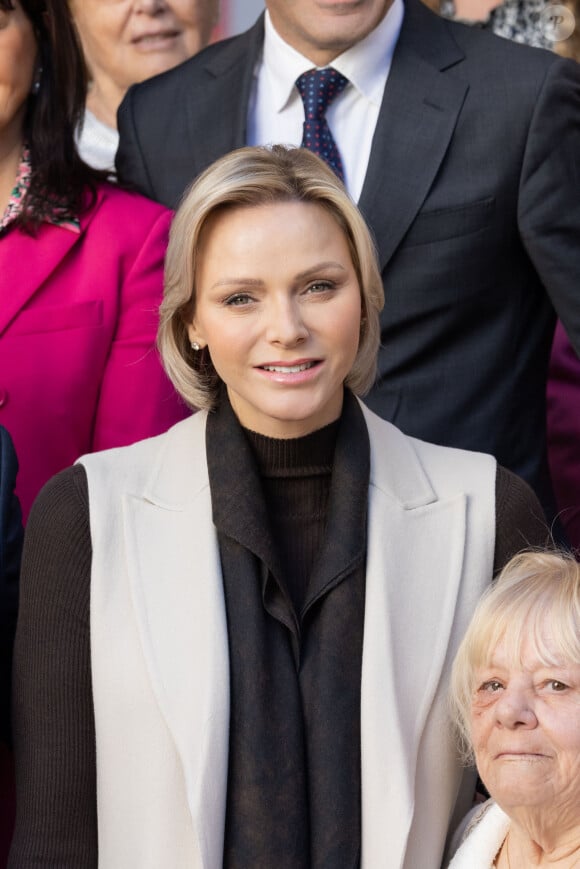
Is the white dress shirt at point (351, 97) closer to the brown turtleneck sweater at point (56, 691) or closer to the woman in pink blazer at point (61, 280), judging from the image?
the woman in pink blazer at point (61, 280)

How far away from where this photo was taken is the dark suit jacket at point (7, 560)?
266 cm

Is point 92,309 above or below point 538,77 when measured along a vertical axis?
below

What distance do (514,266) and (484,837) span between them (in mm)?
1228

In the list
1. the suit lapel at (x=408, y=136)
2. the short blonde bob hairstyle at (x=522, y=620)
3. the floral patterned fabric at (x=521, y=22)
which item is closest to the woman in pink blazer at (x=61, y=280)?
the suit lapel at (x=408, y=136)

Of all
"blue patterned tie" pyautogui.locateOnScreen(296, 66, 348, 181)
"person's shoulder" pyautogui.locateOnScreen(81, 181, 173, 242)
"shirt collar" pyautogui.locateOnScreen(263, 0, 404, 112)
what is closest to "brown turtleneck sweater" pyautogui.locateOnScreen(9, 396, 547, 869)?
"person's shoulder" pyautogui.locateOnScreen(81, 181, 173, 242)

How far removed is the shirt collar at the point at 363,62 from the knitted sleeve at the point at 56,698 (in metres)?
1.21

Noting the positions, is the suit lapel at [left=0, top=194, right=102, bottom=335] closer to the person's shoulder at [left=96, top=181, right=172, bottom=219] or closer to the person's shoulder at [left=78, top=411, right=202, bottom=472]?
the person's shoulder at [left=96, top=181, right=172, bottom=219]

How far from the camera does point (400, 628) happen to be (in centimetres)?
259

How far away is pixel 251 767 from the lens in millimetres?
2516

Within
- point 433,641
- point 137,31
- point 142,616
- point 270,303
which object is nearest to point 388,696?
point 433,641

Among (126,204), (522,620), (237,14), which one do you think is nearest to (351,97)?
(126,204)

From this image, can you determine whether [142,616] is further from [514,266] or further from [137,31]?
[137,31]

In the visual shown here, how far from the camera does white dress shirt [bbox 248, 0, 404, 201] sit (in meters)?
3.39

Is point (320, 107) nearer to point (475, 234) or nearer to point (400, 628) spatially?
point (475, 234)
